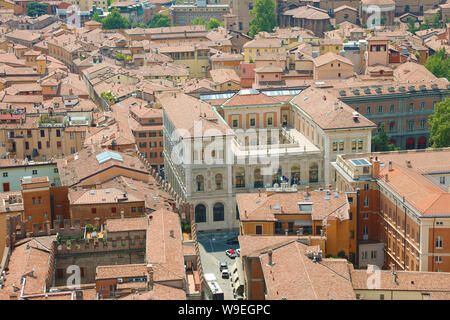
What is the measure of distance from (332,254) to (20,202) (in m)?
28.3

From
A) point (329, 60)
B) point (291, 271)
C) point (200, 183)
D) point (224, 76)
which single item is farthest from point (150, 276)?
point (224, 76)

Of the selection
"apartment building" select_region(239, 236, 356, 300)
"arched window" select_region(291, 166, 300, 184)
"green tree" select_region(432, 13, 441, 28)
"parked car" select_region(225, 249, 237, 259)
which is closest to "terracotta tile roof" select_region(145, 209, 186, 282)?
"apartment building" select_region(239, 236, 356, 300)

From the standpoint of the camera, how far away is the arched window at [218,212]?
A: 82188 mm

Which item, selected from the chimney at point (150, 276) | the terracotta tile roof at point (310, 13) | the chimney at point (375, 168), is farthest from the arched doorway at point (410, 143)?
the terracotta tile roof at point (310, 13)

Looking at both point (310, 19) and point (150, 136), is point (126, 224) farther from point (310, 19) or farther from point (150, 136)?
point (310, 19)

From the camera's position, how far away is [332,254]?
61.3 metres

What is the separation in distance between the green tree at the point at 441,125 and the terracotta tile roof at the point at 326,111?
15660mm

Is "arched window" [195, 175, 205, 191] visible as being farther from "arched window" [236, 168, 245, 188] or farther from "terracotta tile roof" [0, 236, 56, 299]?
"terracotta tile roof" [0, 236, 56, 299]

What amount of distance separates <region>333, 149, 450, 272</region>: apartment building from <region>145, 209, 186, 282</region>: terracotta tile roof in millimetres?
17493

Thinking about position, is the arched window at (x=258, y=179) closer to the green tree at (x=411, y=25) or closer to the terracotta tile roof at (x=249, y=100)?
the terracotta tile roof at (x=249, y=100)

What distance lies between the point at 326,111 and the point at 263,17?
10806 centimetres

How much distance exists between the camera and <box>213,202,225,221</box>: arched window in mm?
82188

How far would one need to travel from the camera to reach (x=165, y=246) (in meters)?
53.9
